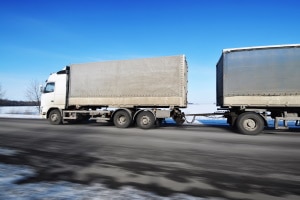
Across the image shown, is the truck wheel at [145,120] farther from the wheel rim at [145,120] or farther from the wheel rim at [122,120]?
the wheel rim at [122,120]

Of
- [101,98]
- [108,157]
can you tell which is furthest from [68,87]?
[108,157]

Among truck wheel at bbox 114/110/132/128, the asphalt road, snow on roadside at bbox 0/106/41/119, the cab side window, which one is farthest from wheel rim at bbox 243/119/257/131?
snow on roadside at bbox 0/106/41/119

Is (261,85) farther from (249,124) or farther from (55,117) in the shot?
(55,117)

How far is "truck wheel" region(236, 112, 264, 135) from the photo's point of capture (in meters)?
10.7

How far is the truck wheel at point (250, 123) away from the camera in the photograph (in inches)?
422

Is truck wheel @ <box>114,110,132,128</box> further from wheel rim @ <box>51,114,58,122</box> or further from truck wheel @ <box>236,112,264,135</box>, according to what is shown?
truck wheel @ <box>236,112,264,135</box>

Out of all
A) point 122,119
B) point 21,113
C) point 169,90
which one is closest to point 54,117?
point 122,119

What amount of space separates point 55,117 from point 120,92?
4.94 meters

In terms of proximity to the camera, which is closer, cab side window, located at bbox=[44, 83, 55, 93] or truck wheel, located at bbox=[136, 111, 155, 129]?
truck wheel, located at bbox=[136, 111, 155, 129]

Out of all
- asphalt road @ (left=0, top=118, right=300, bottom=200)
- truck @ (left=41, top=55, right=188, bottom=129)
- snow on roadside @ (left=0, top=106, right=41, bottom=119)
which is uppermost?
truck @ (left=41, top=55, right=188, bottom=129)

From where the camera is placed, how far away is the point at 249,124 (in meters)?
10.9

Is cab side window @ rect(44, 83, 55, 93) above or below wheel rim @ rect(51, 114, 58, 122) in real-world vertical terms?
above

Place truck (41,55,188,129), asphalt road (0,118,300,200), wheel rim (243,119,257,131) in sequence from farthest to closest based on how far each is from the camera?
1. truck (41,55,188,129)
2. wheel rim (243,119,257,131)
3. asphalt road (0,118,300,200)

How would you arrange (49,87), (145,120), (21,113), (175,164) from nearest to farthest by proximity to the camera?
(175,164) < (145,120) < (49,87) < (21,113)
